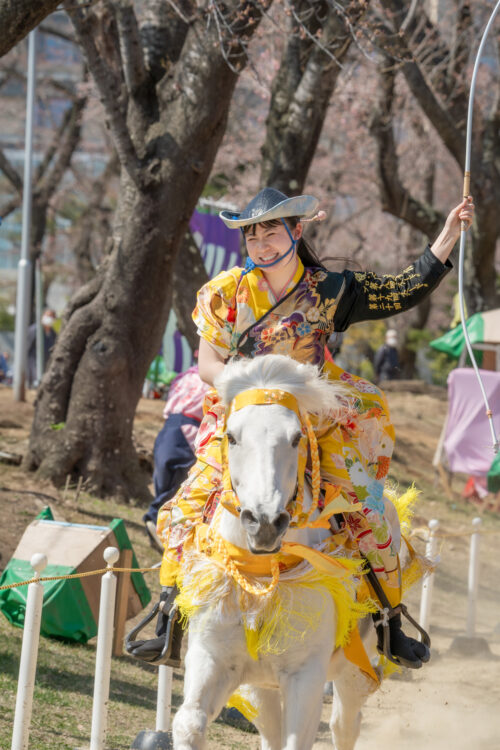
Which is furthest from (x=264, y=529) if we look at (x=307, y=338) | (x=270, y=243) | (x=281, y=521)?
(x=270, y=243)

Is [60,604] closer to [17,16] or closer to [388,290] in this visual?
[388,290]

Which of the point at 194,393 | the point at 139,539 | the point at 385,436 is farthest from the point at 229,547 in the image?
the point at 139,539

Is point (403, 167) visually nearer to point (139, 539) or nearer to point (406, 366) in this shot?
point (406, 366)

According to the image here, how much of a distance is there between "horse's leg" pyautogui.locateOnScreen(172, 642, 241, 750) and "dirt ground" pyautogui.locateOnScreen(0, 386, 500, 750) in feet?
8.00

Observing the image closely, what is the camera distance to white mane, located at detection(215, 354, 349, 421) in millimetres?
3795

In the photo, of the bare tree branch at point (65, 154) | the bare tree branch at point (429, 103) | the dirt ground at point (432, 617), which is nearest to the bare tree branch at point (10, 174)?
the bare tree branch at point (65, 154)

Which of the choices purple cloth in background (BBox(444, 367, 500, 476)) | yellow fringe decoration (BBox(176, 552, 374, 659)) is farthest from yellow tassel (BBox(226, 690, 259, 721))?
purple cloth in background (BBox(444, 367, 500, 476))

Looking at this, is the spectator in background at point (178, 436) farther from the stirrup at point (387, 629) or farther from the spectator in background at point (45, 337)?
the spectator in background at point (45, 337)

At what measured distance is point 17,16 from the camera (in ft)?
20.1

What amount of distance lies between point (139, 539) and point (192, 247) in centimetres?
454

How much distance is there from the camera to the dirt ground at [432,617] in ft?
21.9

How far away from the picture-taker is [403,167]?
30.4 metres

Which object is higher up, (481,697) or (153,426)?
(153,426)

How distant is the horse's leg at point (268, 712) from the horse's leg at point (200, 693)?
0.68m
